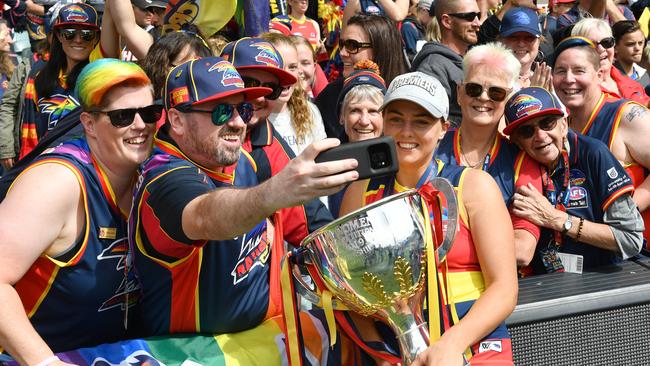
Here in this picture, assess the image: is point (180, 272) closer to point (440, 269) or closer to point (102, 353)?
point (102, 353)

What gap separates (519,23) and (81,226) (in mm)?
3790

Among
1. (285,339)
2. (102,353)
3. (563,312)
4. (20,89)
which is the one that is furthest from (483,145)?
(20,89)

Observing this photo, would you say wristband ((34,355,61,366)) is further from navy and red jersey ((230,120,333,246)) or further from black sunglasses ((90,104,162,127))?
navy and red jersey ((230,120,333,246))

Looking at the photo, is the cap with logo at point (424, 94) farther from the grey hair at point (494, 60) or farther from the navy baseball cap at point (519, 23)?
the navy baseball cap at point (519, 23)

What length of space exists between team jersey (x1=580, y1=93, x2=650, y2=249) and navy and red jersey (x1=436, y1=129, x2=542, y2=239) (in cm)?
81

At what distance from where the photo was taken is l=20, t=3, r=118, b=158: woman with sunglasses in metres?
5.64

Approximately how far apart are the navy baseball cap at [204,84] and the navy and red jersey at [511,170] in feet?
5.28

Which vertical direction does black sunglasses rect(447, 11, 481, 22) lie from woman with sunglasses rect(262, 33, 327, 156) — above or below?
above

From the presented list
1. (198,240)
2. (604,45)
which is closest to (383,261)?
(198,240)

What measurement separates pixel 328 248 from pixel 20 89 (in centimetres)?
537

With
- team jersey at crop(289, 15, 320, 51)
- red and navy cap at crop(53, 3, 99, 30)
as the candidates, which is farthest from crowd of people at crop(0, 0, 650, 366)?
team jersey at crop(289, 15, 320, 51)

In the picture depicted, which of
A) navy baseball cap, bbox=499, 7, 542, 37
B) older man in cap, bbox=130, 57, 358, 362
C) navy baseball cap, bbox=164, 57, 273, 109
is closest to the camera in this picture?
older man in cap, bbox=130, 57, 358, 362

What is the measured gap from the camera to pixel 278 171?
3.60 metres

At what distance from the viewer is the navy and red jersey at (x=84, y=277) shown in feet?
9.76
